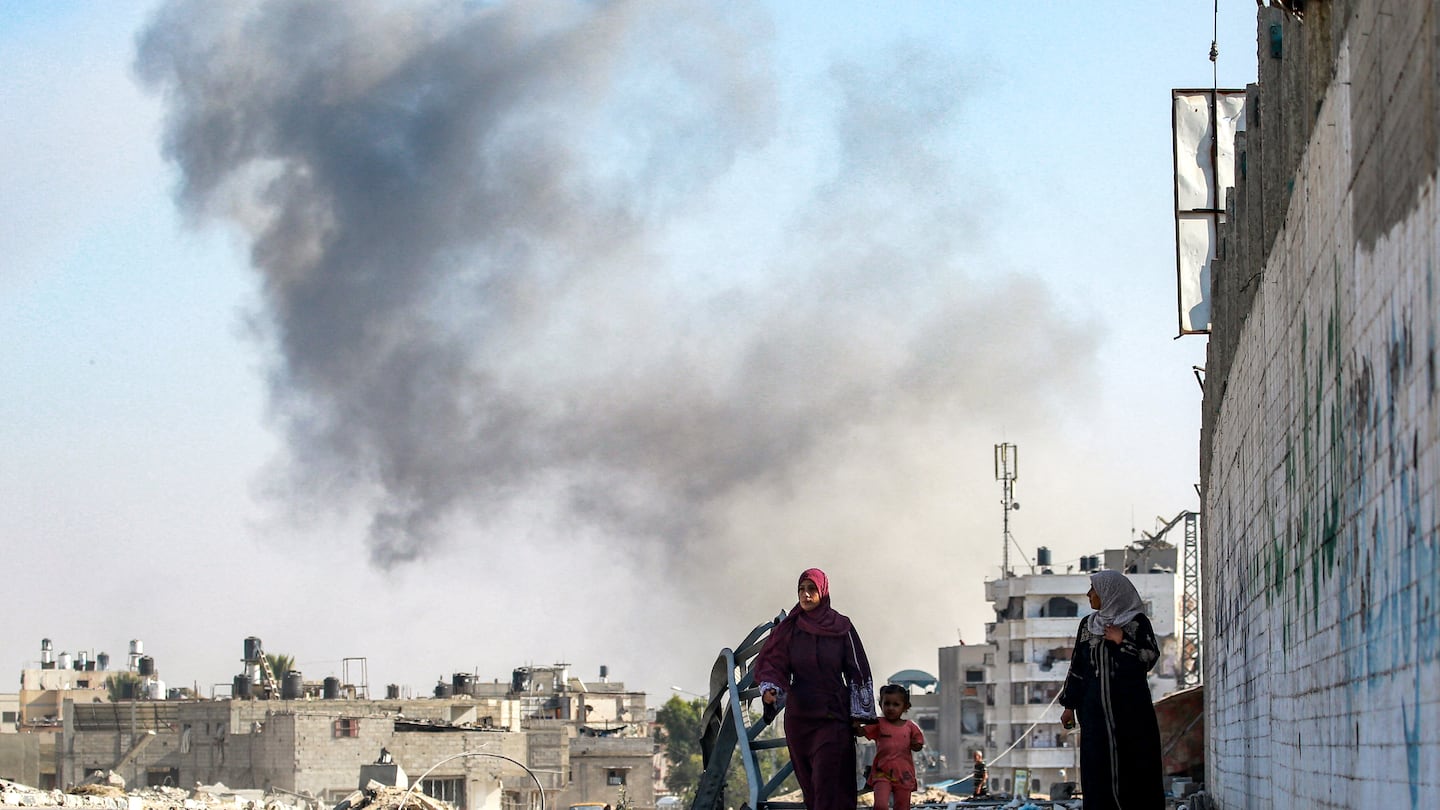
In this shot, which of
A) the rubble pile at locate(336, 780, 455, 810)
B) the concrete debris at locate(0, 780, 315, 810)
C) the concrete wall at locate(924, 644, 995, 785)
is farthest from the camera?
the concrete wall at locate(924, 644, 995, 785)

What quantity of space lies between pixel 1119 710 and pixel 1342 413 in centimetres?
269

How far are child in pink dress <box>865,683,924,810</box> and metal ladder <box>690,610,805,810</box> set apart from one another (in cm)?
44

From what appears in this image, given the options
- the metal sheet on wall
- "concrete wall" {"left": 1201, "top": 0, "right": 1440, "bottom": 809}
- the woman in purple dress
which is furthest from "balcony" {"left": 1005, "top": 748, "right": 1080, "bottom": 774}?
the woman in purple dress

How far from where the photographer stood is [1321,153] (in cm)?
805

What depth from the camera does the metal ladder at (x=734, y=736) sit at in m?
10.2

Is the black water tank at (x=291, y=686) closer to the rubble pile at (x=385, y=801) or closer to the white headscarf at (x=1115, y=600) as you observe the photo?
the rubble pile at (x=385, y=801)

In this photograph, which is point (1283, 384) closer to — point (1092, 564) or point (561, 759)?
point (561, 759)

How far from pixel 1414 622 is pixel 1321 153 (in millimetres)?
2963

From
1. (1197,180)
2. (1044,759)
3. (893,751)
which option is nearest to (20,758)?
(1044,759)

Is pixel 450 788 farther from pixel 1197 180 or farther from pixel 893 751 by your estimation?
pixel 893 751

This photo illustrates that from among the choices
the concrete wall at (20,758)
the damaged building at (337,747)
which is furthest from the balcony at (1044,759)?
the concrete wall at (20,758)

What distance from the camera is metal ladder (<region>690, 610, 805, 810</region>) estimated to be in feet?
33.6

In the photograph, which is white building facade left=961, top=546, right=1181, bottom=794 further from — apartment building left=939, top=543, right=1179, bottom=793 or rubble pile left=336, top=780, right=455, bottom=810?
rubble pile left=336, top=780, right=455, bottom=810

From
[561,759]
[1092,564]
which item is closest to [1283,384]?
[561,759]
